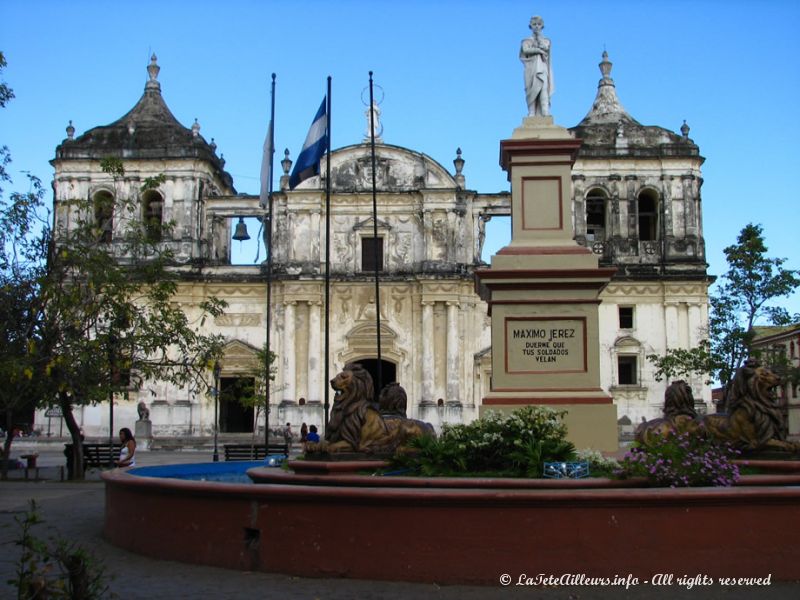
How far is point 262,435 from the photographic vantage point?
34.4 m

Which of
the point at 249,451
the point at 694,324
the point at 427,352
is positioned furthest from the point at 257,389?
the point at 694,324

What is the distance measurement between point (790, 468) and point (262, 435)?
1077 inches

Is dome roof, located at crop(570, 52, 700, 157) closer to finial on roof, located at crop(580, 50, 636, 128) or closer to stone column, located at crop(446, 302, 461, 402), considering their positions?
finial on roof, located at crop(580, 50, 636, 128)

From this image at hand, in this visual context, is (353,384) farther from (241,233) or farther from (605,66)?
→ (605,66)

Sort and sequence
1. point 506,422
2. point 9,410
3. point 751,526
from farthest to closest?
point 9,410
point 506,422
point 751,526

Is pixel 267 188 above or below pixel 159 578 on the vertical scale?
above

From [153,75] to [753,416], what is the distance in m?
36.1

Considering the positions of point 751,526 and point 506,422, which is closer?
point 751,526

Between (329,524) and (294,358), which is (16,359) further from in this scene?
(294,358)

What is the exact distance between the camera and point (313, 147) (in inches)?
756

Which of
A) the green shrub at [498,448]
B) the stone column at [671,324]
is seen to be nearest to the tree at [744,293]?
the stone column at [671,324]

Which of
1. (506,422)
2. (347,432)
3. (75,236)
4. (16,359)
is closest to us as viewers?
(506,422)

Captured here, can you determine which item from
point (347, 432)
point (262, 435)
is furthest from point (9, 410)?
point (262, 435)

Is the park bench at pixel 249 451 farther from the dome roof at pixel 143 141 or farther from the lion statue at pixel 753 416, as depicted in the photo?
the dome roof at pixel 143 141
